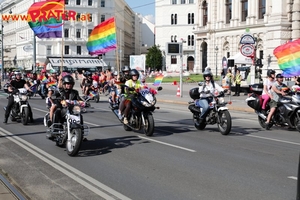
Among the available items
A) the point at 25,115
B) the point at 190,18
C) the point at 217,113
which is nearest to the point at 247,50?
the point at 217,113

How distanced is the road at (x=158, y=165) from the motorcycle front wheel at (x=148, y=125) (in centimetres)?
18

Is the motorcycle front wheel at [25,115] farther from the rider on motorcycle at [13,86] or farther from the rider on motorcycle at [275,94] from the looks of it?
the rider on motorcycle at [275,94]

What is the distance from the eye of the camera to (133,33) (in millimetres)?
155750

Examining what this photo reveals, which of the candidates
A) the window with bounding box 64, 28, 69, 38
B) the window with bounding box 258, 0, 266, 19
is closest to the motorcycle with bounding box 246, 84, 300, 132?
the window with bounding box 258, 0, 266, 19


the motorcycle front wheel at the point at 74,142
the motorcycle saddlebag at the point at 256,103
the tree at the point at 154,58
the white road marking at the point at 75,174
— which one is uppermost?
the tree at the point at 154,58

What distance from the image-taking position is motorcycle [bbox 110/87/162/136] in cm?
1285

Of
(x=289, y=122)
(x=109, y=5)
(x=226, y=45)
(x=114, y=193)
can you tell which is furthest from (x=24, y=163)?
(x=109, y=5)

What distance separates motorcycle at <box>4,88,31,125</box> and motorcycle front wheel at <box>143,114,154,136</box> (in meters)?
4.45

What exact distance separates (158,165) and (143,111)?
4052 millimetres

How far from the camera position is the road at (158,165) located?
23.6 feet

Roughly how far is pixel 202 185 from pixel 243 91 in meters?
27.1

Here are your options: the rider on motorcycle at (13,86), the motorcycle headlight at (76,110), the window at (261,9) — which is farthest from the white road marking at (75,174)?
the window at (261,9)

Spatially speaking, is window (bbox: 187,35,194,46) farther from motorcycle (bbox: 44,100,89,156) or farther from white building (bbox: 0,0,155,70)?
motorcycle (bbox: 44,100,89,156)

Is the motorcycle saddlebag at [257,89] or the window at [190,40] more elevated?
the window at [190,40]
